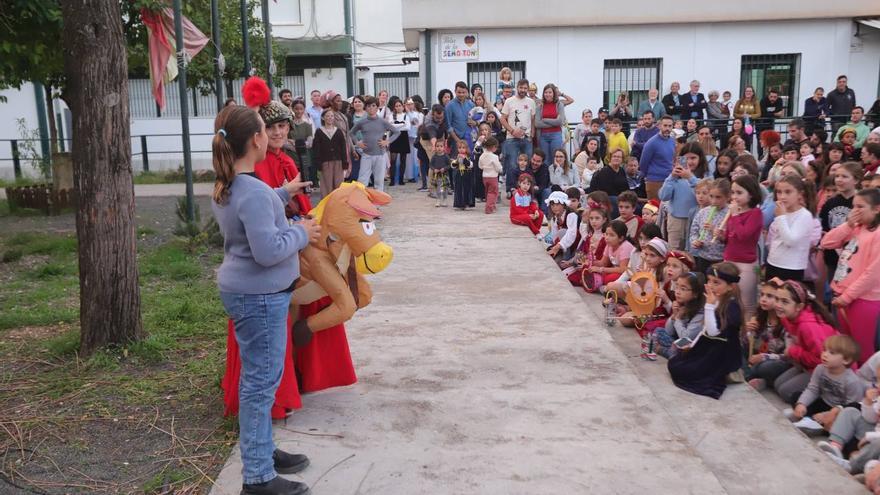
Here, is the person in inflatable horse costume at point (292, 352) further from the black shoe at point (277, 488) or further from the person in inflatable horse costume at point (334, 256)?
the black shoe at point (277, 488)

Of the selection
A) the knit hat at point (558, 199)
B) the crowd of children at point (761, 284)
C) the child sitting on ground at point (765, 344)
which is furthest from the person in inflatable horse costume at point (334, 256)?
the knit hat at point (558, 199)

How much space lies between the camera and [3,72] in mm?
10281

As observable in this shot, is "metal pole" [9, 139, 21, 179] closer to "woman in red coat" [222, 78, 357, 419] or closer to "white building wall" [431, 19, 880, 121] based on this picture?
"white building wall" [431, 19, 880, 121]

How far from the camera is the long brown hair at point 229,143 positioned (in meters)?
3.55

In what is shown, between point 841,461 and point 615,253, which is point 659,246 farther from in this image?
point 841,461

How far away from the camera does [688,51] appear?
19000mm

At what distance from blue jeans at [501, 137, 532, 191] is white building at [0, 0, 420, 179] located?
11.8 meters

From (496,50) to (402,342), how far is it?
1384 centimetres

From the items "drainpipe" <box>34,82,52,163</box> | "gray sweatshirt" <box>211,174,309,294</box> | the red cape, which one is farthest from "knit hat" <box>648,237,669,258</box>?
"drainpipe" <box>34,82,52,163</box>

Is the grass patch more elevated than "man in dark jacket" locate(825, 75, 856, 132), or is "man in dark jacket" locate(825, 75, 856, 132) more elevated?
"man in dark jacket" locate(825, 75, 856, 132)

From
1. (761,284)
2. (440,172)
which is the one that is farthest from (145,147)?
(761,284)

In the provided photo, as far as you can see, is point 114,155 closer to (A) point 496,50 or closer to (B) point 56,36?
(B) point 56,36

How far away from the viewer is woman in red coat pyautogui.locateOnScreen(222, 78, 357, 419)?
4.52 m

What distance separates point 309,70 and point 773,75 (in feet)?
50.8
